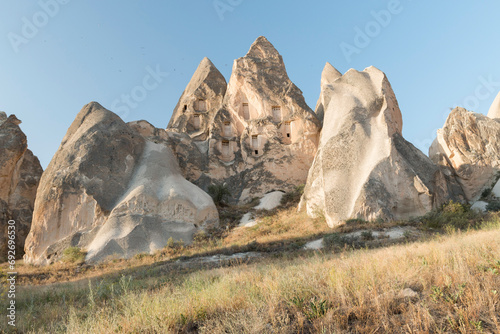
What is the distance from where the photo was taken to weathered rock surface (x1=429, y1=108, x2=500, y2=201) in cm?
1919

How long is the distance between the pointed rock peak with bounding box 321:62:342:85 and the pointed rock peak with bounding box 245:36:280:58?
14.5 ft

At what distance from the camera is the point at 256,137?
24719 millimetres

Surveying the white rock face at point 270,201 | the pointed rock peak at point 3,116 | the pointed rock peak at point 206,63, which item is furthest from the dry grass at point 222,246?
the pointed rock peak at point 206,63

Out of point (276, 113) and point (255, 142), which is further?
point (276, 113)

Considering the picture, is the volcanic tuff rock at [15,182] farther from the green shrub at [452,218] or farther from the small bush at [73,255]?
the green shrub at [452,218]

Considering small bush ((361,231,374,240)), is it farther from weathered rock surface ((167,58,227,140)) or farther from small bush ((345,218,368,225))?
weathered rock surface ((167,58,227,140))

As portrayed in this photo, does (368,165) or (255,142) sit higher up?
(255,142)

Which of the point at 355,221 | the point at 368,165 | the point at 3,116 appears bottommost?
the point at 355,221

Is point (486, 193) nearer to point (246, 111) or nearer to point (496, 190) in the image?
point (496, 190)

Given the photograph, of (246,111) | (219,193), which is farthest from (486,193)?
(246,111)

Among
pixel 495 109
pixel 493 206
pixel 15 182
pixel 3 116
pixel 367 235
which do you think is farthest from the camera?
pixel 495 109

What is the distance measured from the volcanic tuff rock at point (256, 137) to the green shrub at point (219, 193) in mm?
947

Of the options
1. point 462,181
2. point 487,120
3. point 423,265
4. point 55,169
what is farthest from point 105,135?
point 487,120

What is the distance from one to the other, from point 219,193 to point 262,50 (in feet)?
46.4
